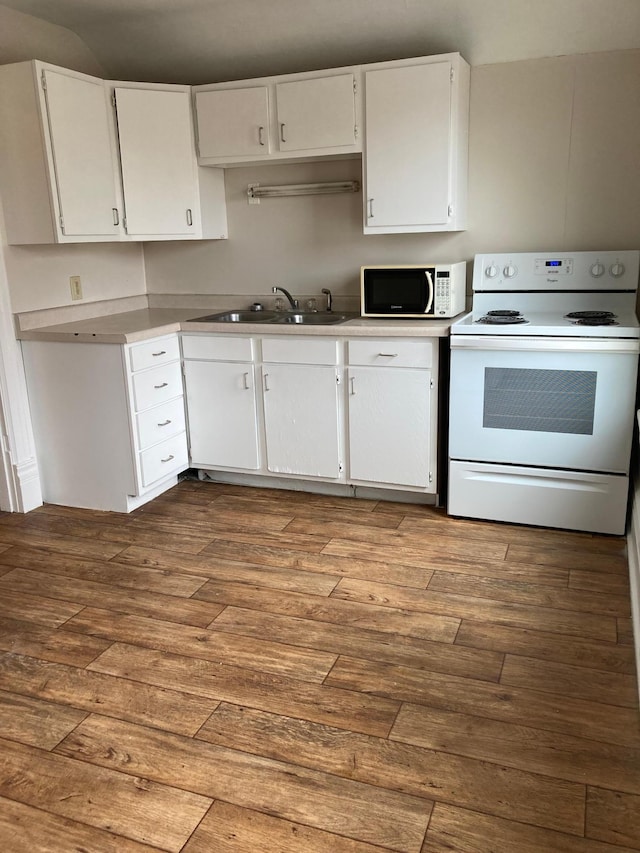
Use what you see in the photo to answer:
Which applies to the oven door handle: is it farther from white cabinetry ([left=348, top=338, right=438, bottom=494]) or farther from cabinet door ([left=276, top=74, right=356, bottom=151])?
cabinet door ([left=276, top=74, right=356, bottom=151])

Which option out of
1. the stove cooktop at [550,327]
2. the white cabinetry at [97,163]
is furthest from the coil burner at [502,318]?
the white cabinetry at [97,163]

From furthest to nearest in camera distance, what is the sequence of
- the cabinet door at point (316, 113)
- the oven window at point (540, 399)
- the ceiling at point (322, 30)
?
the cabinet door at point (316, 113) → the ceiling at point (322, 30) → the oven window at point (540, 399)

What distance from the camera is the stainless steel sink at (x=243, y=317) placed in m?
A: 3.99

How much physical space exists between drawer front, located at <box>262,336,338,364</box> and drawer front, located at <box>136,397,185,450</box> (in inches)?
22.1

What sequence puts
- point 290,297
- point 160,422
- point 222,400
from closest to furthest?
point 160,422 → point 222,400 → point 290,297

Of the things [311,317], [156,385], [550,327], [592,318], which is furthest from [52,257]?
[592,318]

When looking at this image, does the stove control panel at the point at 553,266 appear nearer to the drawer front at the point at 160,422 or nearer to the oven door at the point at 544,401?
the oven door at the point at 544,401

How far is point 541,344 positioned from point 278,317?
1526 millimetres

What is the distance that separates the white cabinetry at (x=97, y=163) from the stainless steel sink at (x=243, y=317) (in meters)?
0.45

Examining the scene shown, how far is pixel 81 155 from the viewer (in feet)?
11.4

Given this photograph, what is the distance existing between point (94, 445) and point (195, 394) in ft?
1.91

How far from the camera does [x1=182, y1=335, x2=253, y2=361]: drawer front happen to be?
3699 millimetres

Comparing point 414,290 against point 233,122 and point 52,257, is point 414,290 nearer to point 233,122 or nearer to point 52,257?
point 233,122

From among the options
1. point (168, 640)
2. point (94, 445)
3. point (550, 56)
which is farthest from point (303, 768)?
point (550, 56)
